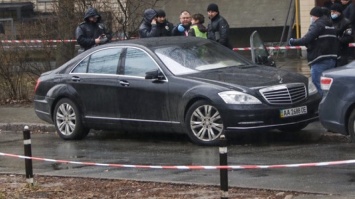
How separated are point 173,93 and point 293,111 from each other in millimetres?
1662

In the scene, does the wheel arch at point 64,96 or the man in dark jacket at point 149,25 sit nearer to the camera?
the wheel arch at point 64,96

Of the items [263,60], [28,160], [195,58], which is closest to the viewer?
[28,160]

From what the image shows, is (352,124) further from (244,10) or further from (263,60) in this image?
(244,10)

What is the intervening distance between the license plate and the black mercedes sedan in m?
0.01

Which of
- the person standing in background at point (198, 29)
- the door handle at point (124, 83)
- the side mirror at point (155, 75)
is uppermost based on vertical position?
the person standing in background at point (198, 29)

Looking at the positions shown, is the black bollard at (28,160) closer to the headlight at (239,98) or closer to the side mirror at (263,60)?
the headlight at (239,98)

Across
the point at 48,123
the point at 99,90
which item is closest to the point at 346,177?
the point at 99,90

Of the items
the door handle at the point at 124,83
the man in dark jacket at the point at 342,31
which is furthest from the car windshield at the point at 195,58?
the man in dark jacket at the point at 342,31

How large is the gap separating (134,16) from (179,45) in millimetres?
5767

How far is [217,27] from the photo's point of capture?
14062 millimetres

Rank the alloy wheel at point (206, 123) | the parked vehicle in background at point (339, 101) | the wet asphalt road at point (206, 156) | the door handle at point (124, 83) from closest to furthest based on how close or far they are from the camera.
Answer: the wet asphalt road at point (206, 156) < the parked vehicle in background at point (339, 101) < the alloy wheel at point (206, 123) < the door handle at point (124, 83)

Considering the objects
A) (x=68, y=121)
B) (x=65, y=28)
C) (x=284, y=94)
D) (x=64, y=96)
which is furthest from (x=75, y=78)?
(x=65, y=28)

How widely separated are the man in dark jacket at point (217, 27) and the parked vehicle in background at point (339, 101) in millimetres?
3876

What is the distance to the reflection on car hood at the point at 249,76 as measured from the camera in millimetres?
11109
